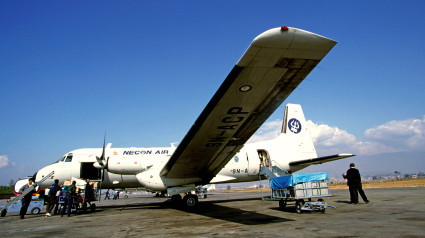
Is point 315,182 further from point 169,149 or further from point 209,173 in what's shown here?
point 169,149

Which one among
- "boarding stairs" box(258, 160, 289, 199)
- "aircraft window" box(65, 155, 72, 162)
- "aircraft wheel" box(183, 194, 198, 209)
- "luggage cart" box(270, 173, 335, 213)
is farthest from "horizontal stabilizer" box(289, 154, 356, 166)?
"aircraft window" box(65, 155, 72, 162)

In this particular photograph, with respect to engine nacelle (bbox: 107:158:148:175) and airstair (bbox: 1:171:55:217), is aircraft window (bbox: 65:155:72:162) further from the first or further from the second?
engine nacelle (bbox: 107:158:148:175)

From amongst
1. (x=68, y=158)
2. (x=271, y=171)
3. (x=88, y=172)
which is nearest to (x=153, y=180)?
(x=88, y=172)

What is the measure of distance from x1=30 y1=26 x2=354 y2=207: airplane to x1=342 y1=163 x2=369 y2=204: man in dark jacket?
1383 millimetres

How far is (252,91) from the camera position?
6.00 m

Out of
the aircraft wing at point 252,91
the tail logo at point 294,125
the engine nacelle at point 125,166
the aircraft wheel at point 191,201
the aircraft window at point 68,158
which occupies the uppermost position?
the tail logo at point 294,125

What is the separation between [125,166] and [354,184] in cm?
1072

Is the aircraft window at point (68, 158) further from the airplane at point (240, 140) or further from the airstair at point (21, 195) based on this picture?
the airstair at point (21, 195)

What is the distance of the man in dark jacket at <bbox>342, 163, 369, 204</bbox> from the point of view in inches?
417

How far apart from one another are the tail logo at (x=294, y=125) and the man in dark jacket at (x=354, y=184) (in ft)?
19.6

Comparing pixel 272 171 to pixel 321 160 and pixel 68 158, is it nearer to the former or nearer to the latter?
pixel 321 160

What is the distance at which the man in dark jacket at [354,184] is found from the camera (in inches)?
417

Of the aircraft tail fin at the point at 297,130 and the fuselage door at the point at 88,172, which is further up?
the aircraft tail fin at the point at 297,130

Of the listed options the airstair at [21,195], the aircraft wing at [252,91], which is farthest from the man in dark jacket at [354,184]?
the airstair at [21,195]
